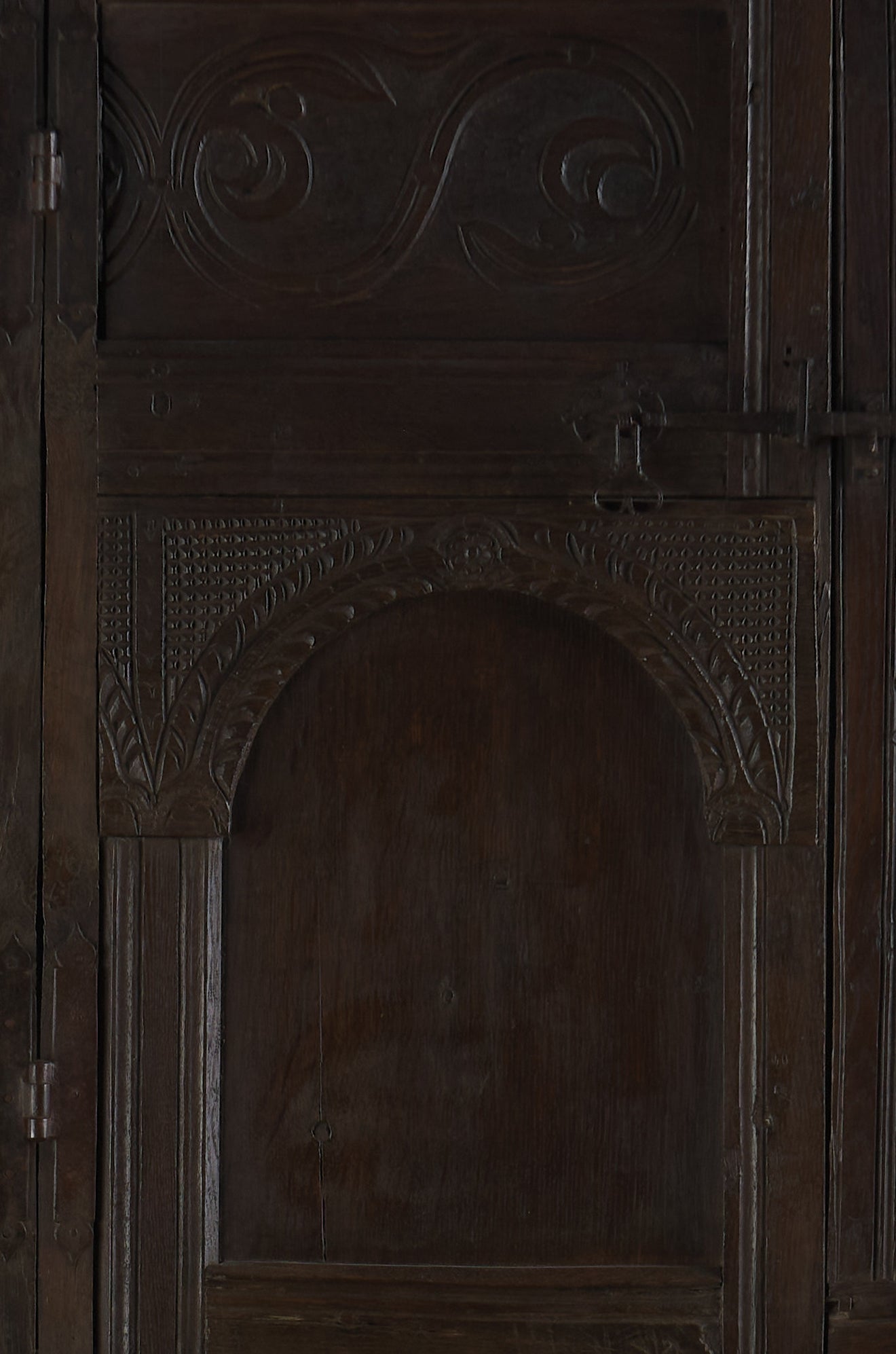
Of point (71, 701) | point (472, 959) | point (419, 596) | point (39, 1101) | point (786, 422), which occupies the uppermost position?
point (786, 422)

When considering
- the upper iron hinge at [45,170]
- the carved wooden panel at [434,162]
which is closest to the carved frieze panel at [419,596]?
the carved wooden panel at [434,162]

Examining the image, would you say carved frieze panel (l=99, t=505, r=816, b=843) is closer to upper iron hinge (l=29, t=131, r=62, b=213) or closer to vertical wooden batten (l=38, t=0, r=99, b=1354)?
vertical wooden batten (l=38, t=0, r=99, b=1354)

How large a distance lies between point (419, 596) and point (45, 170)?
60 centimetres

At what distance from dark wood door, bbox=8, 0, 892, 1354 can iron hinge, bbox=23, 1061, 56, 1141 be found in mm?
21

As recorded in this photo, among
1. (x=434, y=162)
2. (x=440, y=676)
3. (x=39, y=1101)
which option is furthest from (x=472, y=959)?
(x=434, y=162)

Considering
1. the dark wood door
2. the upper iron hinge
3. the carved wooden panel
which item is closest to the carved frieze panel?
the dark wood door

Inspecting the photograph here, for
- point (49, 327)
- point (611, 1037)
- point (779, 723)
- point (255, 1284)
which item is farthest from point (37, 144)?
point (255, 1284)

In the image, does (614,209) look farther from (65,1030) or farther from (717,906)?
(65,1030)

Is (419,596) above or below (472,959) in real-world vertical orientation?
above

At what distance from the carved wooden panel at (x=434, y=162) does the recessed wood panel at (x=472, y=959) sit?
34 centimetres

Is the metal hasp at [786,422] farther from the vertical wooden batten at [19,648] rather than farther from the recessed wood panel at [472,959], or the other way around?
→ the vertical wooden batten at [19,648]

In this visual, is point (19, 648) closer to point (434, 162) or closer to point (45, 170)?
point (45, 170)

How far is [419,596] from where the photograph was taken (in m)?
1.31

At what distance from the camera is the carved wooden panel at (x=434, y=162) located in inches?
50.7
